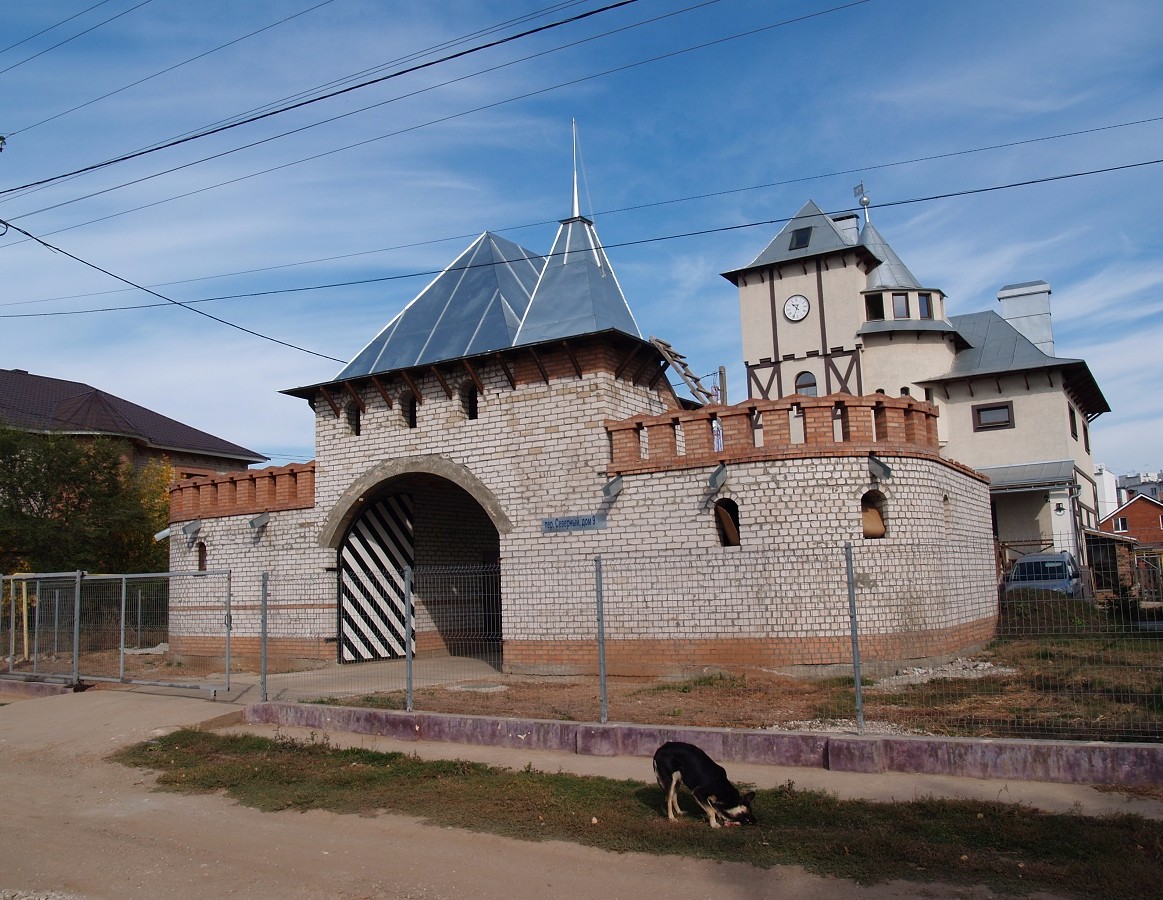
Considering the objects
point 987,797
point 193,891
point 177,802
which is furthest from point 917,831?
point 177,802

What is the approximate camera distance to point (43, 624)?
17047mm

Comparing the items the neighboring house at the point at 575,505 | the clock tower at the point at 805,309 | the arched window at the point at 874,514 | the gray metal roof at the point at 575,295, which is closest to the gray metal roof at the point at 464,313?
the neighboring house at the point at 575,505

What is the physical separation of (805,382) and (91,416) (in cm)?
2554

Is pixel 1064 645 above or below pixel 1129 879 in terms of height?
above

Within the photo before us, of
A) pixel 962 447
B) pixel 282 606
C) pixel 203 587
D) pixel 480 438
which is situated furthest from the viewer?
pixel 962 447

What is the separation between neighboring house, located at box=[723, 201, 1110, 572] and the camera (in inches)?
1153

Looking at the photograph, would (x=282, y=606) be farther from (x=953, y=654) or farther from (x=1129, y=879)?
(x=1129, y=879)

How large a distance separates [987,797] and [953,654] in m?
7.31

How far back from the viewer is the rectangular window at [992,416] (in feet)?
99.1

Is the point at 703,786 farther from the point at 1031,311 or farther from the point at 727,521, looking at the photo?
the point at 1031,311

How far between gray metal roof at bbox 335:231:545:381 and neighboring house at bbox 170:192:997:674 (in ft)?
0.20

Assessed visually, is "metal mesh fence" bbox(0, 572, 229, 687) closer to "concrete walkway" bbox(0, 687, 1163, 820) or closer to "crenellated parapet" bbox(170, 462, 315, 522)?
"concrete walkway" bbox(0, 687, 1163, 820)

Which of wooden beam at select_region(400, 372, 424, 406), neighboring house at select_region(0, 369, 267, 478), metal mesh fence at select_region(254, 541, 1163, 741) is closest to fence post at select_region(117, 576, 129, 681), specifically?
metal mesh fence at select_region(254, 541, 1163, 741)

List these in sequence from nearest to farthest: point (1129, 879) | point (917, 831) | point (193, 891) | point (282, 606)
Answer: point (1129, 879) < point (193, 891) < point (917, 831) < point (282, 606)
